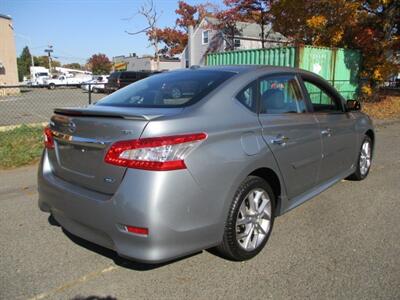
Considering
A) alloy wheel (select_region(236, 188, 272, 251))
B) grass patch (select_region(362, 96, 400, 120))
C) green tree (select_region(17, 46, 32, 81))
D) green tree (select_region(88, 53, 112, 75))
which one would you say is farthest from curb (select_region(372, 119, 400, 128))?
green tree (select_region(88, 53, 112, 75))

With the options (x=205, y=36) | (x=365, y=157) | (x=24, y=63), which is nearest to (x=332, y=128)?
(x=365, y=157)

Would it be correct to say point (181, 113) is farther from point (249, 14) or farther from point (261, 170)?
point (249, 14)

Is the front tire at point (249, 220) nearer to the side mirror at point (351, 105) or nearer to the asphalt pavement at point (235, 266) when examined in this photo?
the asphalt pavement at point (235, 266)

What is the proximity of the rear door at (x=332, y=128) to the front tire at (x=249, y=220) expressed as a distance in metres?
1.12

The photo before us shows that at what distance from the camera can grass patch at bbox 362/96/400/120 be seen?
570 inches

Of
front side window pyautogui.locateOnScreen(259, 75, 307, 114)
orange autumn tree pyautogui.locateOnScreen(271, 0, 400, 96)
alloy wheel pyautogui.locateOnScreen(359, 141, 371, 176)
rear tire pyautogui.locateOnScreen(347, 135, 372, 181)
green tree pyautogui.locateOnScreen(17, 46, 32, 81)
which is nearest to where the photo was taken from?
front side window pyautogui.locateOnScreen(259, 75, 307, 114)

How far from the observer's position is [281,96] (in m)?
3.89

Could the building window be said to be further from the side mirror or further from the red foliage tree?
the side mirror

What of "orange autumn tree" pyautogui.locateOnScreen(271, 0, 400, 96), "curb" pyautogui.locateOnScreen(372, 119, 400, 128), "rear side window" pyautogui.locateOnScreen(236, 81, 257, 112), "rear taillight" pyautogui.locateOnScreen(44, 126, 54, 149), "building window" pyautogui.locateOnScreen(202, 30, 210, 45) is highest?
"building window" pyautogui.locateOnScreen(202, 30, 210, 45)

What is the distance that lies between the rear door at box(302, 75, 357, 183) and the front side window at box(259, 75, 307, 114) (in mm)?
236

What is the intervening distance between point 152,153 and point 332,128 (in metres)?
2.61

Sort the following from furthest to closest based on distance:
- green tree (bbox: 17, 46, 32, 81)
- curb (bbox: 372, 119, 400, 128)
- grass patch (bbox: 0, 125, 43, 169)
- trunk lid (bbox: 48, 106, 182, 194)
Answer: green tree (bbox: 17, 46, 32, 81), curb (bbox: 372, 119, 400, 128), grass patch (bbox: 0, 125, 43, 169), trunk lid (bbox: 48, 106, 182, 194)

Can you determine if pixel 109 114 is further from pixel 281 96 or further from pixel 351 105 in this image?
pixel 351 105

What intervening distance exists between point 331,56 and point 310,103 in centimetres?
1232
